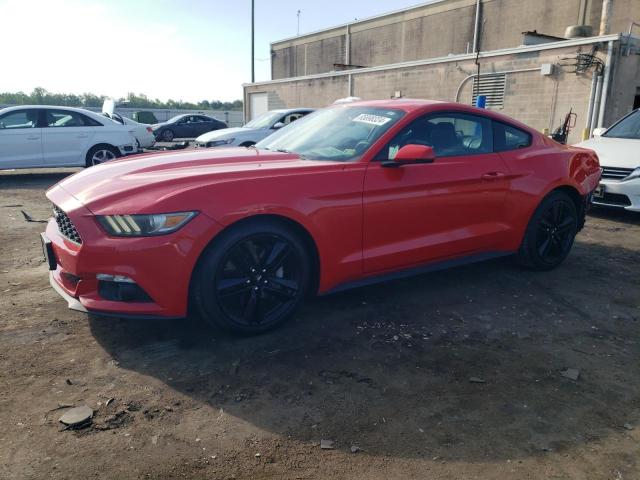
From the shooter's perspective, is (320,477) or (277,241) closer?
(320,477)

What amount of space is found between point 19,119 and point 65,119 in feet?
2.70

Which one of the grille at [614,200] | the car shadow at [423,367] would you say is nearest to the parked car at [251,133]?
the grille at [614,200]

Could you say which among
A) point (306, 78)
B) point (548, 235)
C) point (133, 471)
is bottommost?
point (133, 471)

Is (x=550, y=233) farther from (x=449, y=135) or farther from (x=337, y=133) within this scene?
(x=337, y=133)

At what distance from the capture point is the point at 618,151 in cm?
724

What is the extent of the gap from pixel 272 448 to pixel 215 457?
10.0 inches

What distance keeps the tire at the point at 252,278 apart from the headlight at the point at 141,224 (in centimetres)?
28

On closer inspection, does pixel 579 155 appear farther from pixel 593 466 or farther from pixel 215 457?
pixel 215 457


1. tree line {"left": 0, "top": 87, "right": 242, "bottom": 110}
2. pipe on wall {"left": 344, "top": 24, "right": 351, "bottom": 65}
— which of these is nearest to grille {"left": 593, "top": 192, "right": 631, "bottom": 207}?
pipe on wall {"left": 344, "top": 24, "right": 351, "bottom": 65}

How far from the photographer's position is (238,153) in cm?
397

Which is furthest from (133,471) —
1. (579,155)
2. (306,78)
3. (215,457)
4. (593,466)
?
(306,78)

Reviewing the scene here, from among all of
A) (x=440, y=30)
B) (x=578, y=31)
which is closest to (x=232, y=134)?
(x=578, y=31)

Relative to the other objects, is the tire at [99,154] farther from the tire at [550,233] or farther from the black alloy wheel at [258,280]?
the tire at [550,233]

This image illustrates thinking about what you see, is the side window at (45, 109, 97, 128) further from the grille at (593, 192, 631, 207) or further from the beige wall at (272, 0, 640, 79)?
the beige wall at (272, 0, 640, 79)
